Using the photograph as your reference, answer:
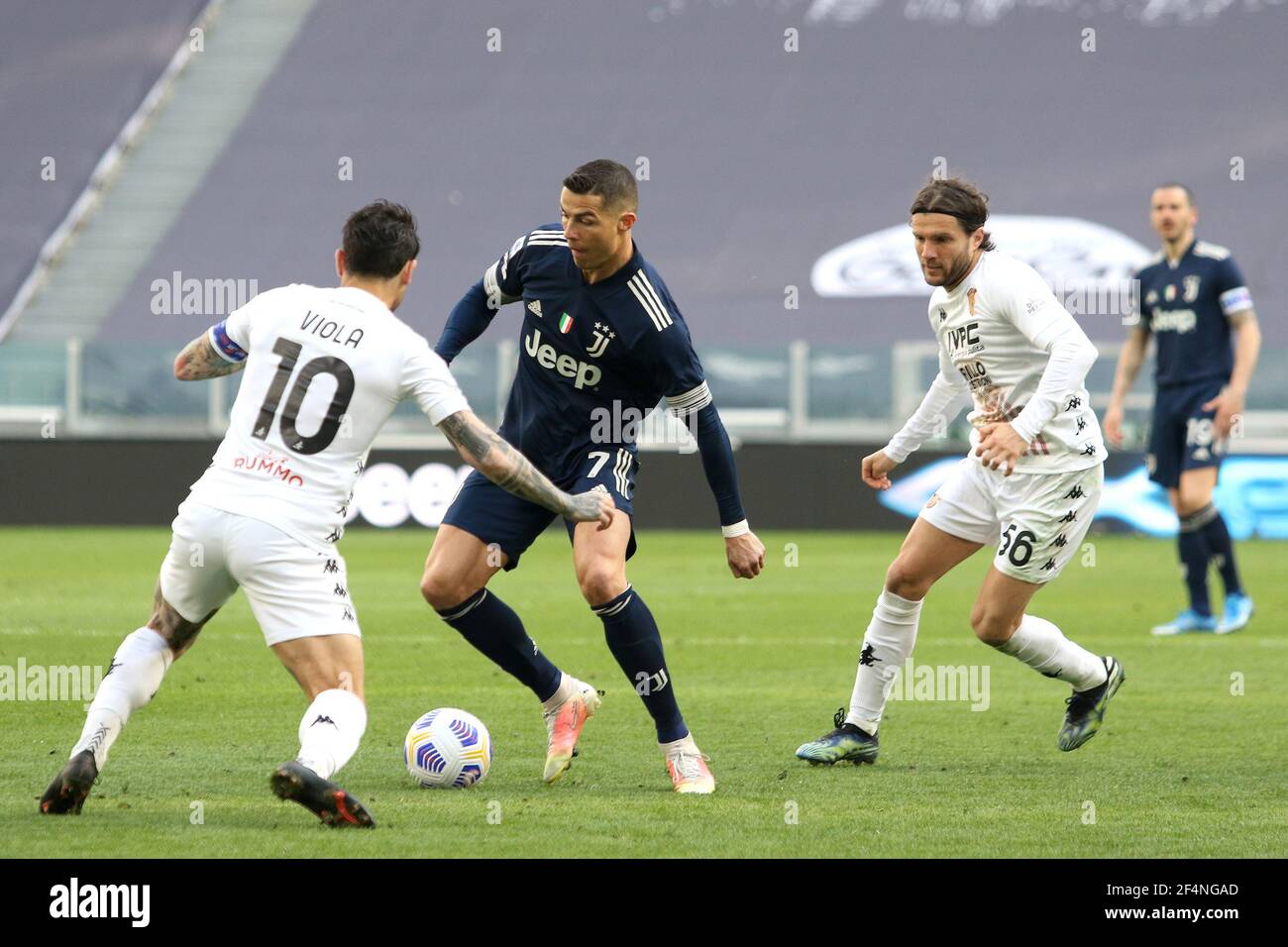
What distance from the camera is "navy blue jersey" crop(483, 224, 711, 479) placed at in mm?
5824

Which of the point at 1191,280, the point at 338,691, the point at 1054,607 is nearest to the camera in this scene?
the point at 338,691

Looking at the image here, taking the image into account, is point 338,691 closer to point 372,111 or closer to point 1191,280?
point 1191,280

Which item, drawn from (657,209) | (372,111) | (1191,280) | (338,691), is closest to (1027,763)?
(338,691)

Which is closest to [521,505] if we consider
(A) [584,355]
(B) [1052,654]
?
(A) [584,355]

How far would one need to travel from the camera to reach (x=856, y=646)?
32.4 feet

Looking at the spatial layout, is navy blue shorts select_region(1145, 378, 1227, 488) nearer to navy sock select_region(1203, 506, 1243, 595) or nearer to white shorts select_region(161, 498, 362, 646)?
navy sock select_region(1203, 506, 1243, 595)

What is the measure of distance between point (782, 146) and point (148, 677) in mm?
23364

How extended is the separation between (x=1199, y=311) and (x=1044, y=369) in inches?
199

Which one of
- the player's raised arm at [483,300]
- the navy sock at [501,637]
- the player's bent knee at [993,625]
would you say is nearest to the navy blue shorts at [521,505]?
the navy sock at [501,637]

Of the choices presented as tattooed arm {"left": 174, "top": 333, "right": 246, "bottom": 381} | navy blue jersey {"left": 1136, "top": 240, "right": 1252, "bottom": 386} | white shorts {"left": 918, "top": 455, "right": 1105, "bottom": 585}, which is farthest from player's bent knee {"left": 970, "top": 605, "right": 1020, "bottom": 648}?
navy blue jersey {"left": 1136, "top": 240, "right": 1252, "bottom": 386}

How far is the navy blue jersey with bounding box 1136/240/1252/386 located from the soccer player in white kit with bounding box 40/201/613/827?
6.83 meters

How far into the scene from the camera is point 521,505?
6066 mm

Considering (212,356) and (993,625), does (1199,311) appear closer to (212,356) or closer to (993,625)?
(993,625)

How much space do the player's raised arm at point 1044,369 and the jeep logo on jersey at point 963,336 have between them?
158 millimetres
